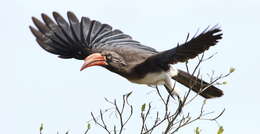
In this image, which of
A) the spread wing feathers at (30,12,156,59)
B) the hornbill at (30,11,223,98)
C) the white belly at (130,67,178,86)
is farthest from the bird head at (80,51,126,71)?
the spread wing feathers at (30,12,156,59)

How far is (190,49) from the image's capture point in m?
7.00

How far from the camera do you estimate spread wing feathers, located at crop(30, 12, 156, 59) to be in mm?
8750

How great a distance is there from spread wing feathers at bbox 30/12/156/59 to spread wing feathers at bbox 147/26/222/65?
145 centimetres

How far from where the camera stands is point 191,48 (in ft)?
22.9

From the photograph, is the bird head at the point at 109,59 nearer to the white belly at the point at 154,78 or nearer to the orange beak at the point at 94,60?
the orange beak at the point at 94,60

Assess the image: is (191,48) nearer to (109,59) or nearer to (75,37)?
(109,59)

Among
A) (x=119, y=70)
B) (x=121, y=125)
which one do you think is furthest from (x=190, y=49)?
(x=121, y=125)

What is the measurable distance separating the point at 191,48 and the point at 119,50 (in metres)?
1.65

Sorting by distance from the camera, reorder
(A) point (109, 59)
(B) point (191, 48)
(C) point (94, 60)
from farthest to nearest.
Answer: (A) point (109, 59), (C) point (94, 60), (B) point (191, 48)

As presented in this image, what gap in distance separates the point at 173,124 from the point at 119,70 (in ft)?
8.78

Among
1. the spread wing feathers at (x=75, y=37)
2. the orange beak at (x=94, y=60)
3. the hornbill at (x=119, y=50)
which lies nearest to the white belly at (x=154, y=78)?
the hornbill at (x=119, y=50)

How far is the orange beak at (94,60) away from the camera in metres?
7.26

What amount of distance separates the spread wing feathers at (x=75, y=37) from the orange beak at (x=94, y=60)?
99 cm

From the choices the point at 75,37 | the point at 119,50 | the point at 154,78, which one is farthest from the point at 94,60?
the point at 75,37
